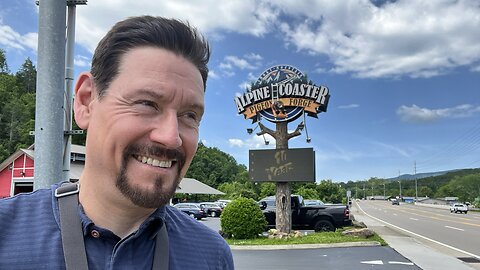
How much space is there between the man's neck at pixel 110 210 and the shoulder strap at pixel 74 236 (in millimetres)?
38

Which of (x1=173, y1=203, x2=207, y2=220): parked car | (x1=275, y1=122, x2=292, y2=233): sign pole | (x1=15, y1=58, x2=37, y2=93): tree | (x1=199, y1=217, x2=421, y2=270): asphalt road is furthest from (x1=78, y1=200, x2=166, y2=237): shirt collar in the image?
(x1=15, y1=58, x2=37, y2=93): tree

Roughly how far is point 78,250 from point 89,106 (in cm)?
44

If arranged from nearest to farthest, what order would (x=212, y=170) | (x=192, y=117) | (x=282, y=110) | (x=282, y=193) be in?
(x=192, y=117)
(x=282, y=193)
(x=282, y=110)
(x=212, y=170)

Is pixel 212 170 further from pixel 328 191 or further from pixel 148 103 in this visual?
pixel 148 103

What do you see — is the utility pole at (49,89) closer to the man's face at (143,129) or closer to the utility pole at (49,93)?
the utility pole at (49,93)

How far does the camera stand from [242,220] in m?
15.8

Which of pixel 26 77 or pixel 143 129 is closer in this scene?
pixel 143 129

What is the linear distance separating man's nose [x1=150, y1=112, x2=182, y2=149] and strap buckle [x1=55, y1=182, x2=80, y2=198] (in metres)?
0.29

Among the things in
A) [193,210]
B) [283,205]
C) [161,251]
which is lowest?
[193,210]

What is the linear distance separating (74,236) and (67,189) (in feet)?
0.59

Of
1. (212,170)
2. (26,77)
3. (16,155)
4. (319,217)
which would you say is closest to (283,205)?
(319,217)

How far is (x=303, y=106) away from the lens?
16.9m

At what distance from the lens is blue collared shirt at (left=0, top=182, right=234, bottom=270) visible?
43.3 inches

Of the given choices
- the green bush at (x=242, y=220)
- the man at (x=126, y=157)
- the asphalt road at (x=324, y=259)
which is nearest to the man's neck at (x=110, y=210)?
the man at (x=126, y=157)
